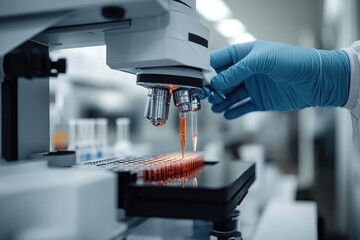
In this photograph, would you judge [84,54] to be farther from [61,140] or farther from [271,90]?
[271,90]

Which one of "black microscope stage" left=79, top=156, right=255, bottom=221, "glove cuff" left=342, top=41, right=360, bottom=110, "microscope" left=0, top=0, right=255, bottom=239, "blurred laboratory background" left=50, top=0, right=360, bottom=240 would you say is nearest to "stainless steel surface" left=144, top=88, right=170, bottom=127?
"microscope" left=0, top=0, right=255, bottom=239

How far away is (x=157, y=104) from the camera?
0.79 meters

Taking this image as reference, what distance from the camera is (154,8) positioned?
2.17 feet

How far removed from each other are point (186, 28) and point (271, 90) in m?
0.65

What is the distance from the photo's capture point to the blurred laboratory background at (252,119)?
2.16 meters

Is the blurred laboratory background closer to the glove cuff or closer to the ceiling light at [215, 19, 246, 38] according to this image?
the ceiling light at [215, 19, 246, 38]

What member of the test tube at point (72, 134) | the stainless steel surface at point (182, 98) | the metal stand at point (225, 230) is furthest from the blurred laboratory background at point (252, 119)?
the stainless steel surface at point (182, 98)

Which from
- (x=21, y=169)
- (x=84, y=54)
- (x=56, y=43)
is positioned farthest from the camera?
(x=84, y=54)

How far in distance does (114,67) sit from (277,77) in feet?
1.81

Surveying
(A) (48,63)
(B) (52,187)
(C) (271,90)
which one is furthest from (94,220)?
(C) (271,90)

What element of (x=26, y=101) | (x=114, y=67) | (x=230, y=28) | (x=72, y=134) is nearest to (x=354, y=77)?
(x=114, y=67)

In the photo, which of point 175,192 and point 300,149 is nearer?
point 175,192

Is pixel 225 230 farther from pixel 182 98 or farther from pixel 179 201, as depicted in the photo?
pixel 182 98

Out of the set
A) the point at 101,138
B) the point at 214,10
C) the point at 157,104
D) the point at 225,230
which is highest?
the point at 214,10
